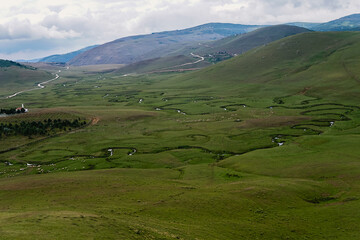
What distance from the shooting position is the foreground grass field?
1654 inches

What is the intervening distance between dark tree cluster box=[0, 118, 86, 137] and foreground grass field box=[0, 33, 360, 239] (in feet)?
12.8

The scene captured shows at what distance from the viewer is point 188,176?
235 ft

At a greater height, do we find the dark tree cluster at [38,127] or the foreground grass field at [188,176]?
the dark tree cluster at [38,127]

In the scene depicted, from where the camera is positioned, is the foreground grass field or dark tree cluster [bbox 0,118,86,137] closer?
the foreground grass field

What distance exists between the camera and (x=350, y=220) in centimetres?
4509

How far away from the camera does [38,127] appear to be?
12088 centimetres

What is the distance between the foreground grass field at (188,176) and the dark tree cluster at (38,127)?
389cm

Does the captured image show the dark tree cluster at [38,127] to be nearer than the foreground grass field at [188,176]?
No

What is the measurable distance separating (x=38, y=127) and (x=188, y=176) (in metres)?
77.5

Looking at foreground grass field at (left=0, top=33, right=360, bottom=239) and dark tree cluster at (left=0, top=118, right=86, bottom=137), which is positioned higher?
dark tree cluster at (left=0, top=118, right=86, bottom=137)

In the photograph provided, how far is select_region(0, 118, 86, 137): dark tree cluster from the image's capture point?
11400cm

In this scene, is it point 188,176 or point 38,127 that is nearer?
point 188,176

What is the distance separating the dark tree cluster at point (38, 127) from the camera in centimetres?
11400

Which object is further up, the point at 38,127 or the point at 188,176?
the point at 38,127
